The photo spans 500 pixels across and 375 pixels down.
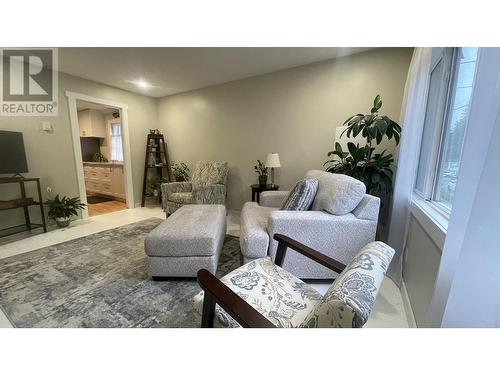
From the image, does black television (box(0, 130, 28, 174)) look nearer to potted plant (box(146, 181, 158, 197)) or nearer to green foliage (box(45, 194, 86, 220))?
green foliage (box(45, 194, 86, 220))

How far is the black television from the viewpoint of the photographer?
2.40 meters

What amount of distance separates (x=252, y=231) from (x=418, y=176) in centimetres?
163

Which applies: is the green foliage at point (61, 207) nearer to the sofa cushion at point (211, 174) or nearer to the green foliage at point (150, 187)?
the green foliage at point (150, 187)

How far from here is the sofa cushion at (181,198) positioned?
3103mm

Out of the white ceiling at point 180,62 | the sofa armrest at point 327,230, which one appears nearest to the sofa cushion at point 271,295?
the sofa armrest at point 327,230

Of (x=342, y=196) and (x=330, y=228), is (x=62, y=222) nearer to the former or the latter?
(x=330, y=228)

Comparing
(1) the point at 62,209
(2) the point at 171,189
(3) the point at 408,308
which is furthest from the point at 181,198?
(3) the point at 408,308

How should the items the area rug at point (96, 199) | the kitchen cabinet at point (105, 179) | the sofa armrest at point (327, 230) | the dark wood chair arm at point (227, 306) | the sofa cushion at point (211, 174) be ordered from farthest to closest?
the area rug at point (96, 199)
the kitchen cabinet at point (105, 179)
the sofa cushion at point (211, 174)
the sofa armrest at point (327, 230)
the dark wood chair arm at point (227, 306)

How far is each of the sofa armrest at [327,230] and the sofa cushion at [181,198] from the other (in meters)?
1.85

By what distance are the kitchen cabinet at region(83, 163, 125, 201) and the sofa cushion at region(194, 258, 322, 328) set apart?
13.6 ft

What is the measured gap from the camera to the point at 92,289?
5.17ft

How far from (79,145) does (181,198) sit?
180 cm
